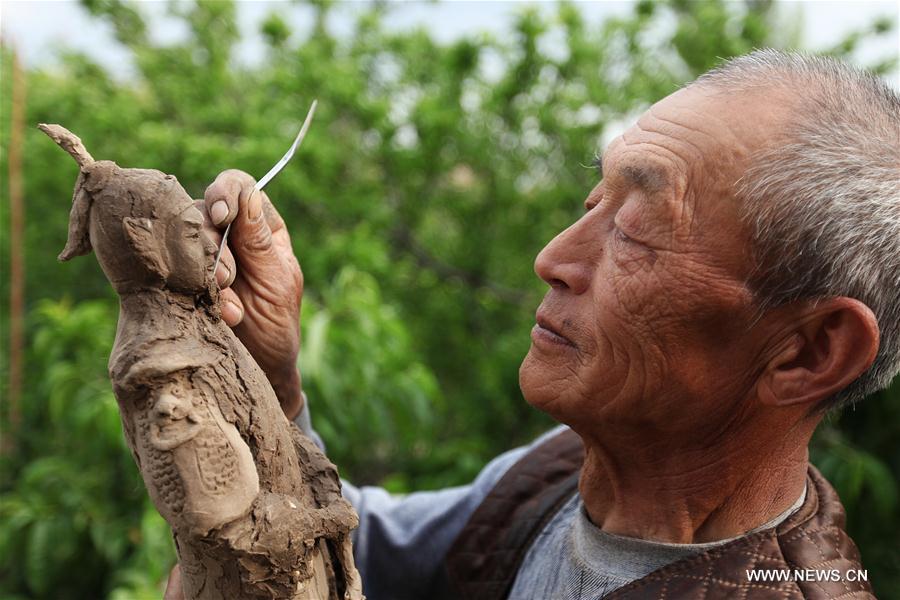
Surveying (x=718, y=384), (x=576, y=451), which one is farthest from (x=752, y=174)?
(x=576, y=451)

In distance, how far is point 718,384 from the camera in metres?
1.25

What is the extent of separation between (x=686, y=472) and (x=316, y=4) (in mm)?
4009

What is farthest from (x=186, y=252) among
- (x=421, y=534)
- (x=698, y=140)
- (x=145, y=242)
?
(x=421, y=534)

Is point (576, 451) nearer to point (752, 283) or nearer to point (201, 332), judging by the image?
point (752, 283)

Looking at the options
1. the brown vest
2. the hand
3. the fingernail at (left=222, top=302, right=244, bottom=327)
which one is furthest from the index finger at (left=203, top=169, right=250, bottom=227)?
the brown vest

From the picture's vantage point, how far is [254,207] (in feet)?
4.26

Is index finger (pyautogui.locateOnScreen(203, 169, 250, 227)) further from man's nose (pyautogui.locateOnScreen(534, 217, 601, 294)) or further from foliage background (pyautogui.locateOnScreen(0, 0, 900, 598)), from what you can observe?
foliage background (pyautogui.locateOnScreen(0, 0, 900, 598))

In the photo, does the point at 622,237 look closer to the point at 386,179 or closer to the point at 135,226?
the point at 135,226

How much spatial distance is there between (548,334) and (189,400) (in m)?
0.56

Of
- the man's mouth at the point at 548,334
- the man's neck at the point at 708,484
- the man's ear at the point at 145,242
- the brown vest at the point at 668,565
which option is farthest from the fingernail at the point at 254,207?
the brown vest at the point at 668,565

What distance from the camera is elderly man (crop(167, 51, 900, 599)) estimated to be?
1188 mm

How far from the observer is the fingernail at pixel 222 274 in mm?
1216

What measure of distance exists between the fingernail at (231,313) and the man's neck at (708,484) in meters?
0.59

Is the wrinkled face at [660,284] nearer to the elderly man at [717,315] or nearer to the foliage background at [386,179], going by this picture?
the elderly man at [717,315]
